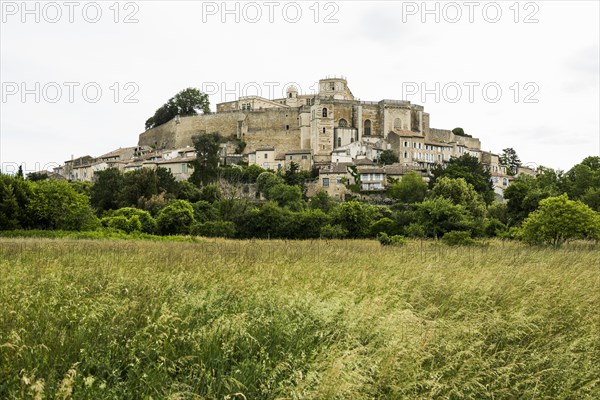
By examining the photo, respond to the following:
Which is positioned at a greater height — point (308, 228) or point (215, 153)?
point (215, 153)

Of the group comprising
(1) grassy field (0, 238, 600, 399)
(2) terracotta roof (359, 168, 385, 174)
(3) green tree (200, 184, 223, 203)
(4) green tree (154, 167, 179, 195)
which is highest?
(2) terracotta roof (359, 168, 385, 174)

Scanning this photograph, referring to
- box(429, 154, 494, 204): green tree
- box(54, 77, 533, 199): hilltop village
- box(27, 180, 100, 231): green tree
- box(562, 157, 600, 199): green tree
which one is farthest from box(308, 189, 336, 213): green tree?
box(27, 180, 100, 231): green tree

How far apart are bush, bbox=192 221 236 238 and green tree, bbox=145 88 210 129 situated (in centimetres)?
6421

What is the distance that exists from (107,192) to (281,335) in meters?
47.5

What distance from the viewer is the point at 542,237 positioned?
24.0m

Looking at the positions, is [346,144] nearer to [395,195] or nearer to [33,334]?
[395,195]

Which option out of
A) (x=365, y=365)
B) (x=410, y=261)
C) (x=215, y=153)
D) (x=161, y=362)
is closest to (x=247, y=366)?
(x=161, y=362)

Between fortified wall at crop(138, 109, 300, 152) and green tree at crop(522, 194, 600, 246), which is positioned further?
fortified wall at crop(138, 109, 300, 152)

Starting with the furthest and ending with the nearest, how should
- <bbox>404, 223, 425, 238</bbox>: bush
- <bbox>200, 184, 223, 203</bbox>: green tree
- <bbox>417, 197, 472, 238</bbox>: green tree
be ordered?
1. <bbox>200, 184, 223, 203</bbox>: green tree
2. <bbox>417, 197, 472, 238</bbox>: green tree
3. <bbox>404, 223, 425, 238</bbox>: bush

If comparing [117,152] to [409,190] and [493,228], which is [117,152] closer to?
A: [409,190]

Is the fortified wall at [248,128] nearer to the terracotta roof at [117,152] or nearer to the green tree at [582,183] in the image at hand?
the terracotta roof at [117,152]

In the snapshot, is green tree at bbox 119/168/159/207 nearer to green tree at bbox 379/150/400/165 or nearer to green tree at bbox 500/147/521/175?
green tree at bbox 379/150/400/165

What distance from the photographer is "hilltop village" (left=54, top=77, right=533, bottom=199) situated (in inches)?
2864

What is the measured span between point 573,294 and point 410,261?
288cm
